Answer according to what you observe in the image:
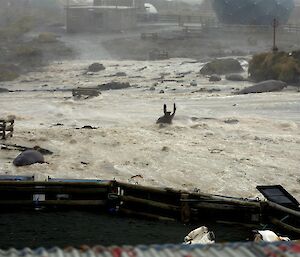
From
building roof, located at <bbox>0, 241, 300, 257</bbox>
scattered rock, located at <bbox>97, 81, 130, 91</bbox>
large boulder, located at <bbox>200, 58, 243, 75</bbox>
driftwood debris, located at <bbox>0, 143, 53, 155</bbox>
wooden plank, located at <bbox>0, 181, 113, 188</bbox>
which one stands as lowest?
driftwood debris, located at <bbox>0, 143, 53, 155</bbox>

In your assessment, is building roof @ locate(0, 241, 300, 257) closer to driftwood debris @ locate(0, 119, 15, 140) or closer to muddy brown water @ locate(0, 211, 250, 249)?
muddy brown water @ locate(0, 211, 250, 249)

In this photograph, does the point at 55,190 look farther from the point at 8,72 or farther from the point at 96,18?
the point at 96,18

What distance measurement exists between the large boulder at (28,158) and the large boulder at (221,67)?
74.0 ft

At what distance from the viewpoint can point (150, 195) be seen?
30.0 feet

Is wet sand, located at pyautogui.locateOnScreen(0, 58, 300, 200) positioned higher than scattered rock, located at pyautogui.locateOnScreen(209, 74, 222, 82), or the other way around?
scattered rock, located at pyautogui.locateOnScreen(209, 74, 222, 82)

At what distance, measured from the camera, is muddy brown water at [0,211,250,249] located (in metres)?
7.93

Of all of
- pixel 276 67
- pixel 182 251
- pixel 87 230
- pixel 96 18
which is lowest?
pixel 87 230

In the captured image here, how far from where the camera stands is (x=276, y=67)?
32.2m

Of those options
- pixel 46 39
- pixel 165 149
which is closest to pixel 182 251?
pixel 165 149

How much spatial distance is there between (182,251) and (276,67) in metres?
28.9

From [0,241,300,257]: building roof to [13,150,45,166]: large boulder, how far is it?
36.1 ft

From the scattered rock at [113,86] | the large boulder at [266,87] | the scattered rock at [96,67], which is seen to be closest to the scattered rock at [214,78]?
the large boulder at [266,87]

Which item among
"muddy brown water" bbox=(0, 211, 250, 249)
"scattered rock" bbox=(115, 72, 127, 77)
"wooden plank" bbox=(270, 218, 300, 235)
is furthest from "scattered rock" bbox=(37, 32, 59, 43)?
"wooden plank" bbox=(270, 218, 300, 235)

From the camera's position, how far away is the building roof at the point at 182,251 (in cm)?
483
